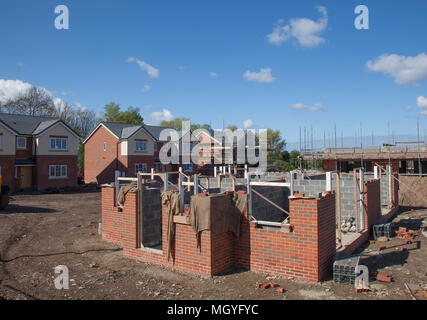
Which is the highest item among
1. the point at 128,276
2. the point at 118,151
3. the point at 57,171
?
the point at 118,151

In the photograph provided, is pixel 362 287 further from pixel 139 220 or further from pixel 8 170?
pixel 8 170

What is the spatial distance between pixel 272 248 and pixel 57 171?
28.9 metres

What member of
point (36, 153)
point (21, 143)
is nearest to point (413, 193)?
point (36, 153)

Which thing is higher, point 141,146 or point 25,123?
point 25,123

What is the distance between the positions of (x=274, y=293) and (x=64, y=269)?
16.9 ft

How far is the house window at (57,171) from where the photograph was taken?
100 ft

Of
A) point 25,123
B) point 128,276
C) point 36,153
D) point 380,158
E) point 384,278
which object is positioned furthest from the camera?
point 25,123

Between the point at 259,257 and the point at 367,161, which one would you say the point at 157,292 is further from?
the point at 367,161

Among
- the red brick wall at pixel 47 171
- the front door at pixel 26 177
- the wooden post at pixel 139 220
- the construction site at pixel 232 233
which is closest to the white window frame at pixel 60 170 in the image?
the red brick wall at pixel 47 171

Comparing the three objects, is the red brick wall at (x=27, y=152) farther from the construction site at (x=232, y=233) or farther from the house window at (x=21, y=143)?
the construction site at (x=232, y=233)

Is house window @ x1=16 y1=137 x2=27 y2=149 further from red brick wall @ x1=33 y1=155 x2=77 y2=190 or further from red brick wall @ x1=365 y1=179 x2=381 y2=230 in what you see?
red brick wall @ x1=365 y1=179 x2=381 y2=230

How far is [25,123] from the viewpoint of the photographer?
30.9 metres
